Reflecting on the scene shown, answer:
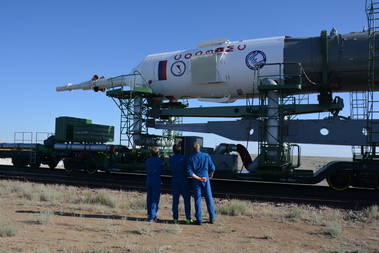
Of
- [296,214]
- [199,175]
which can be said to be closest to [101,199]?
[199,175]

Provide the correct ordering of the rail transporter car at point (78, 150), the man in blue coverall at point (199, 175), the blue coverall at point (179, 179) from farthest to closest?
1. the rail transporter car at point (78, 150)
2. the blue coverall at point (179, 179)
3. the man in blue coverall at point (199, 175)

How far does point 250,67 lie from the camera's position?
14.2 meters

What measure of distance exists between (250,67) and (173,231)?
362 inches

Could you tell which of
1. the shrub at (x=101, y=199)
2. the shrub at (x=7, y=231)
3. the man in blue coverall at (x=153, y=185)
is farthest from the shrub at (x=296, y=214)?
the shrub at (x=7, y=231)

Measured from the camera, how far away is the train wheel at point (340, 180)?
40.6 ft

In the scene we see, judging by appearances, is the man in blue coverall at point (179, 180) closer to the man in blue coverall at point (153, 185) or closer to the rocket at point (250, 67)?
the man in blue coverall at point (153, 185)

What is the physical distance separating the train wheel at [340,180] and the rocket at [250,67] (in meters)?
3.32

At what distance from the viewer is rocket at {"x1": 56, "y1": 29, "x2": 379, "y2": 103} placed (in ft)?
42.9

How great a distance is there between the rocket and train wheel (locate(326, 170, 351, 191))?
3319mm

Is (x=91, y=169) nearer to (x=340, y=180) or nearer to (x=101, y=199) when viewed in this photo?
(x=101, y=199)

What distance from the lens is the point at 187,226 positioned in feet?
23.7

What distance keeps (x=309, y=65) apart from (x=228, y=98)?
12.0 feet

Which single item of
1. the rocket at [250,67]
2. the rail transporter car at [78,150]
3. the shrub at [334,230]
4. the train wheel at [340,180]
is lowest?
the shrub at [334,230]

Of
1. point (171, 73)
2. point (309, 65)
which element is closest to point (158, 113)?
point (171, 73)
